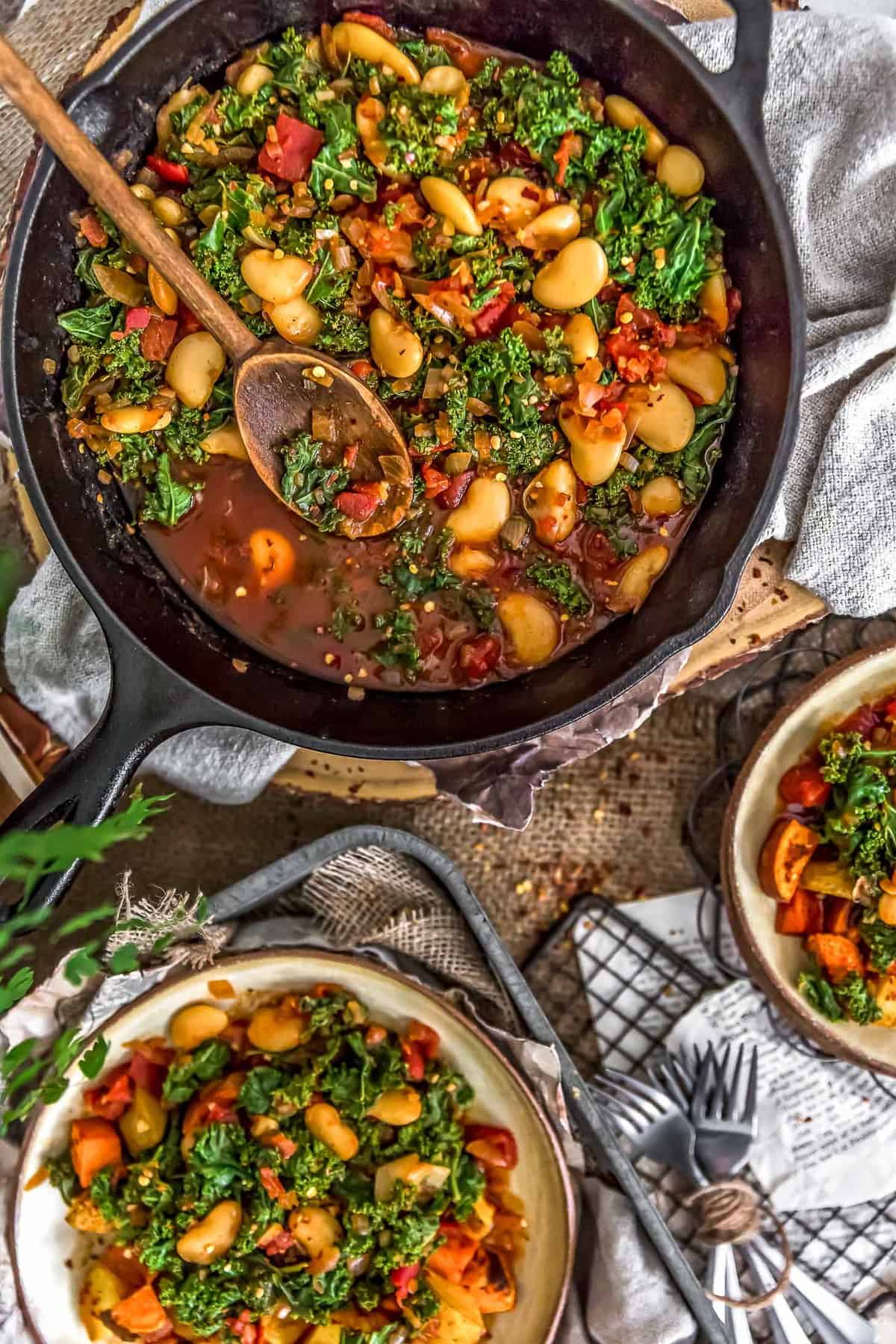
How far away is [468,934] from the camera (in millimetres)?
2992

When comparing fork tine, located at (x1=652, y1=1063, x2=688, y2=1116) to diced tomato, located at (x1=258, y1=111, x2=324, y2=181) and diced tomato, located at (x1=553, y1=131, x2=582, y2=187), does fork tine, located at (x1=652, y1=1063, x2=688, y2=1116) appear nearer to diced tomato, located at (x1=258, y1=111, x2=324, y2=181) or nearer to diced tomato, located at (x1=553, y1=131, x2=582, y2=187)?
diced tomato, located at (x1=553, y1=131, x2=582, y2=187)

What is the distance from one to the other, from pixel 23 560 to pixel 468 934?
155cm

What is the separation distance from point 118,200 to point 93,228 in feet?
1.04

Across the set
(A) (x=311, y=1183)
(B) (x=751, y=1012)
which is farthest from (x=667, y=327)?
(A) (x=311, y=1183)

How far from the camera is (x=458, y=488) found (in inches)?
106

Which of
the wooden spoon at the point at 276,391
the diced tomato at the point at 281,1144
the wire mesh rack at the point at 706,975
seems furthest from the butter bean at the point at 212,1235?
the wooden spoon at the point at 276,391

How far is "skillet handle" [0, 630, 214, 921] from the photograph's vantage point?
2309 millimetres

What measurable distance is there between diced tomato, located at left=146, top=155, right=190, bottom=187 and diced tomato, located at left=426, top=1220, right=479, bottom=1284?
268 centimetres

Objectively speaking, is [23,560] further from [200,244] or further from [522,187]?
→ [522,187]

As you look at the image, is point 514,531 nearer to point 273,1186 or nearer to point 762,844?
point 762,844

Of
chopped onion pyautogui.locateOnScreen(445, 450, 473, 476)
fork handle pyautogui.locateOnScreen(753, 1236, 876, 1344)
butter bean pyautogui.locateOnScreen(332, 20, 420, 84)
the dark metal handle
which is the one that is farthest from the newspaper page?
butter bean pyautogui.locateOnScreen(332, 20, 420, 84)

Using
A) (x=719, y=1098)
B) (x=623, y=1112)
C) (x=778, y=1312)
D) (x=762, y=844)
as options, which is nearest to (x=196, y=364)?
(x=762, y=844)

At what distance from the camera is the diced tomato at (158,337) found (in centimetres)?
261

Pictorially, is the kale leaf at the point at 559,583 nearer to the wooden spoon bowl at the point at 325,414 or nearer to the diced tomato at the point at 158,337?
the wooden spoon bowl at the point at 325,414
